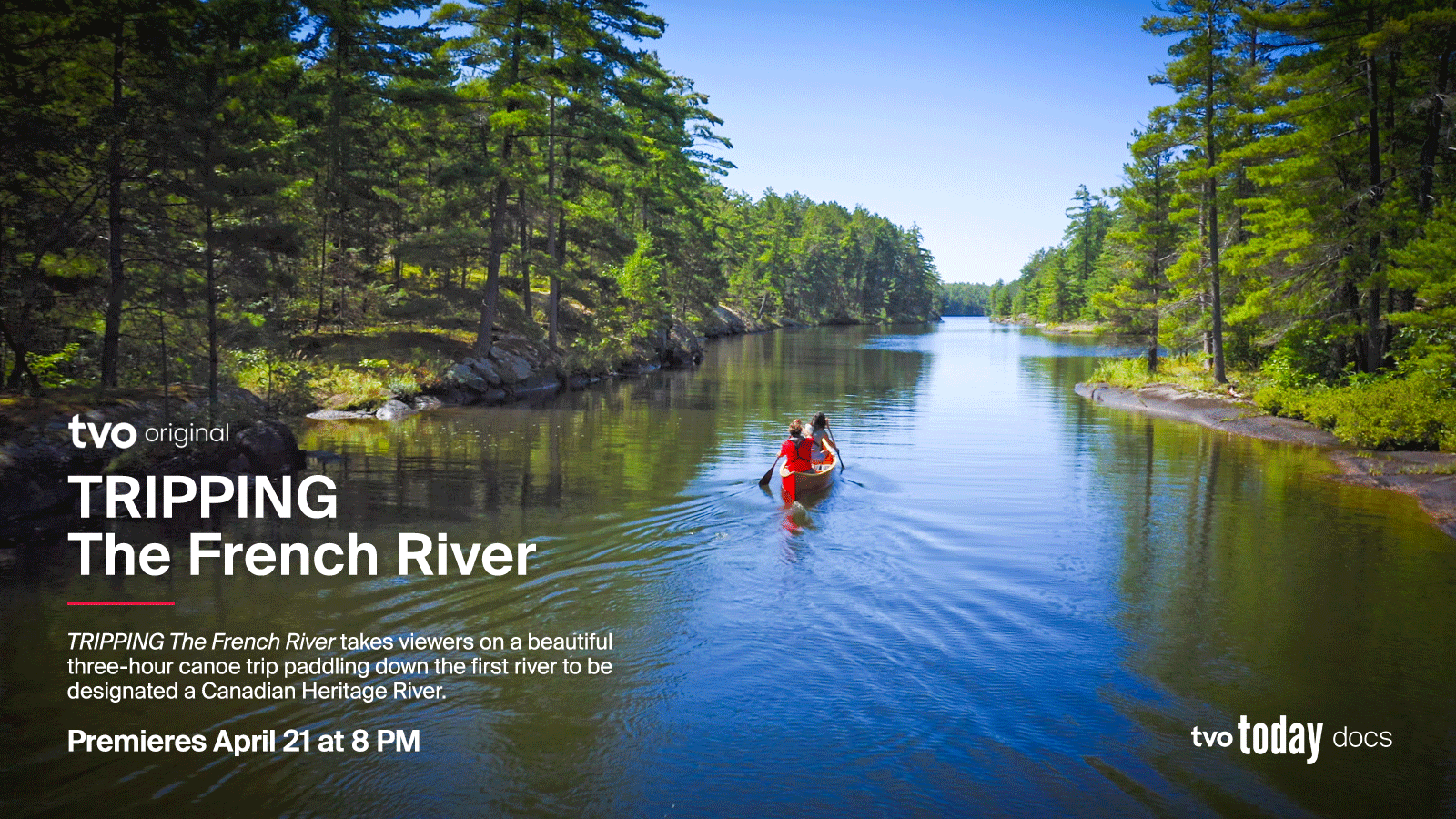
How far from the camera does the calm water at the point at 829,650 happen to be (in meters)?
6.14

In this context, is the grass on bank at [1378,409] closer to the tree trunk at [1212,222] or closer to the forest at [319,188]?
the tree trunk at [1212,222]

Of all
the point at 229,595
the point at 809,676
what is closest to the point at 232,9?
the point at 229,595

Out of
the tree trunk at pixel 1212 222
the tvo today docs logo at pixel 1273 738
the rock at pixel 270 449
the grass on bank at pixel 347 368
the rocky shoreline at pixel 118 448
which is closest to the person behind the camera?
the tvo today docs logo at pixel 1273 738

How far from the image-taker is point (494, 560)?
1129 centimetres

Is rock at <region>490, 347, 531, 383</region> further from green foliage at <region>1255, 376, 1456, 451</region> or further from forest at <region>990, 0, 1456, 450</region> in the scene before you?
green foliage at <region>1255, 376, 1456, 451</region>

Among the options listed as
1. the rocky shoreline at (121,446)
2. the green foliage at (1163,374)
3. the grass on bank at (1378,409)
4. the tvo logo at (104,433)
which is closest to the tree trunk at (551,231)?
the rocky shoreline at (121,446)

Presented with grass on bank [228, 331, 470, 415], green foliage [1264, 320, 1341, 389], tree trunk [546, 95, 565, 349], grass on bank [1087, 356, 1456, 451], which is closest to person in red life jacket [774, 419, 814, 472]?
grass on bank [1087, 356, 1456, 451]

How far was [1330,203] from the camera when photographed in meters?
24.2

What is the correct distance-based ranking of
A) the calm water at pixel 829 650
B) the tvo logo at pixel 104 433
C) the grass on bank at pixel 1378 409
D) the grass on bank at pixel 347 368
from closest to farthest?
the calm water at pixel 829 650
the tvo logo at pixel 104 433
the grass on bank at pixel 1378 409
the grass on bank at pixel 347 368

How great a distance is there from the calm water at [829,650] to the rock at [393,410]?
8.77 metres

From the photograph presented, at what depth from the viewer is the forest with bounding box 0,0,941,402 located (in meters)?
15.6

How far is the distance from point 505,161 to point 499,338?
806cm

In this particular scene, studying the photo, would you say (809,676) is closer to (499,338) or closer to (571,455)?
(571,455)

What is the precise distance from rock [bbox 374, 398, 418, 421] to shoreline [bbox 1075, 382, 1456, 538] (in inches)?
997
